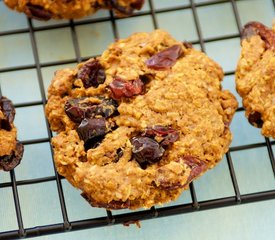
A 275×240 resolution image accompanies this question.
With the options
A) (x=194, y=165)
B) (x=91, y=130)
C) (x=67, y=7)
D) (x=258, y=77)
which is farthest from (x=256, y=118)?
(x=67, y=7)

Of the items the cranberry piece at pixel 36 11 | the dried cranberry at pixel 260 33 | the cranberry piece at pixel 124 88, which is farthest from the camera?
the cranberry piece at pixel 36 11

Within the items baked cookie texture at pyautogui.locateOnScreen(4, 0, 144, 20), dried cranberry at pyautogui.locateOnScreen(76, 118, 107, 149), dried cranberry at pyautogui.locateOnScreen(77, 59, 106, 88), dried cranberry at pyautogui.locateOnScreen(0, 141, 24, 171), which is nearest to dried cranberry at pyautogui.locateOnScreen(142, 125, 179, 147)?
dried cranberry at pyautogui.locateOnScreen(76, 118, 107, 149)

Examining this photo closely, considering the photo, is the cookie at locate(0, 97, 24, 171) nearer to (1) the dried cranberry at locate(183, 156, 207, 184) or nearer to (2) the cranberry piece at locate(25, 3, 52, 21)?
(2) the cranberry piece at locate(25, 3, 52, 21)

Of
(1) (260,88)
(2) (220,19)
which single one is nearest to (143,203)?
(1) (260,88)

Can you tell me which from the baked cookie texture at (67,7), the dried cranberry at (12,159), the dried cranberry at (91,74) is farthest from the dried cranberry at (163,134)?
the baked cookie texture at (67,7)

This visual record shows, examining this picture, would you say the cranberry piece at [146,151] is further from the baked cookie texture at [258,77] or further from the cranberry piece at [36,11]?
the cranberry piece at [36,11]

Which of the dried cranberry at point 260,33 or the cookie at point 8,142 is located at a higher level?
the dried cranberry at point 260,33

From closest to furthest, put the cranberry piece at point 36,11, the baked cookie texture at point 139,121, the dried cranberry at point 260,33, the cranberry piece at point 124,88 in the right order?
1. the baked cookie texture at point 139,121
2. the cranberry piece at point 124,88
3. the dried cranberry at point 260,33
4. the cranberry piece at point 36,11
